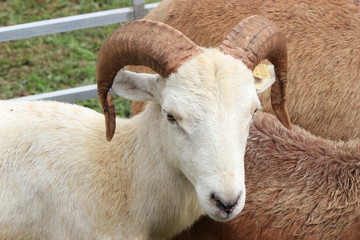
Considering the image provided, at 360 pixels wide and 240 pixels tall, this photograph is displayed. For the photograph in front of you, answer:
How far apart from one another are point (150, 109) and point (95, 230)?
903mm

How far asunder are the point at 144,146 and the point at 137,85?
449 millimetres

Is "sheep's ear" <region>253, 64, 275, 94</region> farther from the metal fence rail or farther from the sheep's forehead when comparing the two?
the metal fence rail

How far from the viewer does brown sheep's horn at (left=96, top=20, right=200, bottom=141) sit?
4.22 m

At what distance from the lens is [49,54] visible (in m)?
9.42

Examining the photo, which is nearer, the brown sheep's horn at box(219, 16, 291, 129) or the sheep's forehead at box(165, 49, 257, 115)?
the sheep's forehead at box(165, 49, 257, 115)

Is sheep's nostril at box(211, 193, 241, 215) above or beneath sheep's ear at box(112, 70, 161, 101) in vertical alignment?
beneath

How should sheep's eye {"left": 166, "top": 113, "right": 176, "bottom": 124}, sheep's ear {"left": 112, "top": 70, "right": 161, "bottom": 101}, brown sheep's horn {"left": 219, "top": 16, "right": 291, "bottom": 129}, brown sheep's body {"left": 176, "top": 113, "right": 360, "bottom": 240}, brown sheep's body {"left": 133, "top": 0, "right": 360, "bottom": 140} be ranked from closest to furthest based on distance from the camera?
sheep's eye {"left": 166, "top": 113, "right": 176, "bottom": 124}
brown sheep's horn {"left": 219, "top": 16, "right": 291, "bottom": 129}
sheep's ear {"left": 112, "top": 70, "right": 161, "bottom": 101}
brown sheep's body {"left": 176, "top": 113, "right": 360, "bottom": 240}
brown sheep's body {"left": 133, "top": 0, "right": 360, "bottom": 140}

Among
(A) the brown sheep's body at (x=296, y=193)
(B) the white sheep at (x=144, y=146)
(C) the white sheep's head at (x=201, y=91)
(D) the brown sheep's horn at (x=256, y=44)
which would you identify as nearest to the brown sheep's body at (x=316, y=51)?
(A) the brown sheep's body at (x=296, y=193)

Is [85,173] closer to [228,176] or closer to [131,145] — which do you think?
[131,145]

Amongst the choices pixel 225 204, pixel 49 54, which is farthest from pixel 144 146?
pixel 49 54

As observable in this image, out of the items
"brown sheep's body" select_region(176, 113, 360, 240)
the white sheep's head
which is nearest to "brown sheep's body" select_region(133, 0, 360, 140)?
"brown sheep's body" select_region(176, 113, 360, 240)

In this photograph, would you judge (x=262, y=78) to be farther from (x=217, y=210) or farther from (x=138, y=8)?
(x=138, y=8)

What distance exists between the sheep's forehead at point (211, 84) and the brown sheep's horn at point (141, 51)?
8 centimetres

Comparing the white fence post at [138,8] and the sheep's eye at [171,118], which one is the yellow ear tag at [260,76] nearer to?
the sheep's eye at [171,118]
